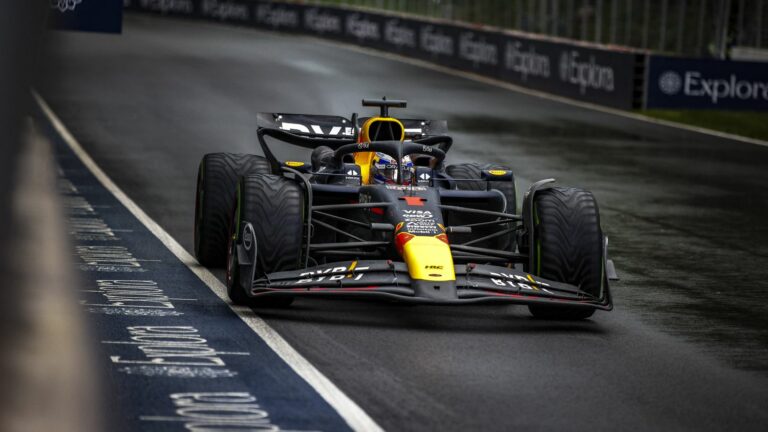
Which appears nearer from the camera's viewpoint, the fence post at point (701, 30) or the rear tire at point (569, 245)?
the rear tire at point (569, 245)

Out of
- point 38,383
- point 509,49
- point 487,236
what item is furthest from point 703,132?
point 38,383

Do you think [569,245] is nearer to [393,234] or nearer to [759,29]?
[393,234]

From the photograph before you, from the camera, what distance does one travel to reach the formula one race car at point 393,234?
8.15m

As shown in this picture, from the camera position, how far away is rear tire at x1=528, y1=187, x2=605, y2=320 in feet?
28.5

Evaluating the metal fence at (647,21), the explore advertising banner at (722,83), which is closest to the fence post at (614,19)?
the metal fence at (647,21)

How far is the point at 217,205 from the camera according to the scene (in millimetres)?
10547

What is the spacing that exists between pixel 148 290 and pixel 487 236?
253cm

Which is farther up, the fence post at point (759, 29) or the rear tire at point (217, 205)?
the fence post at point (759, 29)

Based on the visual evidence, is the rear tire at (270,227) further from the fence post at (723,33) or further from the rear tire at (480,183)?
the fence post at (723,33)

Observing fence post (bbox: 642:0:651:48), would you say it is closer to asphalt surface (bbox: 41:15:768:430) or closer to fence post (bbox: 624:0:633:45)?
fence post (bbox: 624:0:633:45)

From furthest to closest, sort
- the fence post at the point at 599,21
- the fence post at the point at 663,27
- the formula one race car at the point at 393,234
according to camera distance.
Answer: the fence post at the point at 599,21 → the fence post at the point at 663,27 → the formula one race car at the point at 393,234

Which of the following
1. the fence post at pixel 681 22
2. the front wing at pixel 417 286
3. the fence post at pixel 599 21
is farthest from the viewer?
the fence post at pixel 599 21

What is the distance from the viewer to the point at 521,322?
28.9 ft

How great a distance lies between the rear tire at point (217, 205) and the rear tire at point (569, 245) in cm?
282
